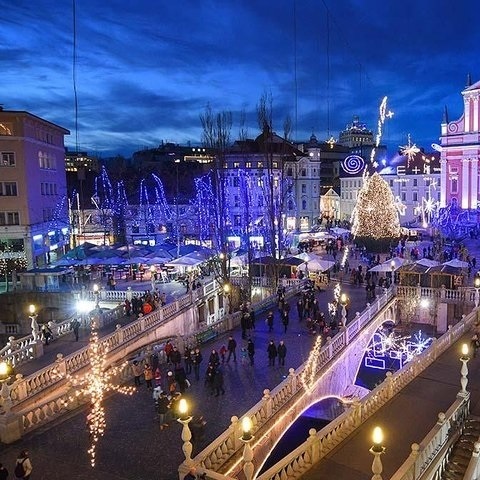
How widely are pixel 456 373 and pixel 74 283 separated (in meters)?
24.3

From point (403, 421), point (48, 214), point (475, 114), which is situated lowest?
point (403, 421)

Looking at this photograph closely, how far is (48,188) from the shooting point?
1916 inches

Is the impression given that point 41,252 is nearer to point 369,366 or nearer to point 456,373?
point 369,366

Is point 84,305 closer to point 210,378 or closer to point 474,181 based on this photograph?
point 210,378

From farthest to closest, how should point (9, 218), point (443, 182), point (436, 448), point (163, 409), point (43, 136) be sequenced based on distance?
point (443, 182) → point (43, 136) → point (9, 218) → point (163, 409) → point (436, 448)

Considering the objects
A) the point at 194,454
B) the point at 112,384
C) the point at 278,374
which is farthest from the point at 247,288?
the point at 194,454

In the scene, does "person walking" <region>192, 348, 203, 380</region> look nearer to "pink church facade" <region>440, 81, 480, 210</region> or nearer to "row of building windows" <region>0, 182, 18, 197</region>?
"row of building windows" <region>0, 182, 18, 197</region>

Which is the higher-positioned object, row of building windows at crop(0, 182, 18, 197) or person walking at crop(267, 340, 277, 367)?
row of building windows at crop(0, 182, 18, 197)

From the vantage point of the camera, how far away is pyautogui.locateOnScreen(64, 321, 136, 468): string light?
13.6 m

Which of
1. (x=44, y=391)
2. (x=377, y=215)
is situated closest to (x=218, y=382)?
(x=44, y=391)

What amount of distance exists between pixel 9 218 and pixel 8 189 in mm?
2454

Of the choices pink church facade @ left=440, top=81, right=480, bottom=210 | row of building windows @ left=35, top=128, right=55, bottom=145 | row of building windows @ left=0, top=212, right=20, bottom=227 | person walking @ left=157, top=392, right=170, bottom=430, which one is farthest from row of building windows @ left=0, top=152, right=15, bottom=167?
pink church facade @ left=440, top=81, right=480, bottom=210

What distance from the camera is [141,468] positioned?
460 inches

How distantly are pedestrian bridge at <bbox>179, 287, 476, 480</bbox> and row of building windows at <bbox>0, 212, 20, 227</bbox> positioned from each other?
103 ft
